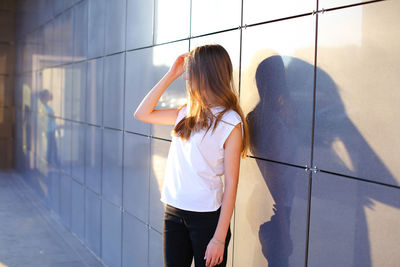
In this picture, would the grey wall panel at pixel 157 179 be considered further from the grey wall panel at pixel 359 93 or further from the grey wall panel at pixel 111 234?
the grey wall panel at pixel 359 93

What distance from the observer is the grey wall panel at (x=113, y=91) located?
3879 millimetres

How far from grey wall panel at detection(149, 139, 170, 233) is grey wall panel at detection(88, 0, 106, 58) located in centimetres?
146

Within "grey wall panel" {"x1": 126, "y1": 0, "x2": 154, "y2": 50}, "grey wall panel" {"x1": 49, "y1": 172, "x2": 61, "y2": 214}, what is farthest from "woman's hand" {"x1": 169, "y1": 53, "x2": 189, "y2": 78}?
"grey wall panel" {"x1": 49, "y1": 172, "x2": 61, "y2": 214}

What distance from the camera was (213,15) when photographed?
258 cm

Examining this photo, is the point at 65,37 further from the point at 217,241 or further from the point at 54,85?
the point at 217,241

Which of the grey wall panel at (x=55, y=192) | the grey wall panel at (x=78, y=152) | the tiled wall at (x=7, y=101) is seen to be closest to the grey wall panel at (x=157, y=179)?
the grey wall panel at (x=78, y=152)

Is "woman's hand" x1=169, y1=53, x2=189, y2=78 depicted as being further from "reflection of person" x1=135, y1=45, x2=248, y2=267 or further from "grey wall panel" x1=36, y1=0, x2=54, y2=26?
"grey wall panel" x1=36, y1=0, x2=54, y2=26

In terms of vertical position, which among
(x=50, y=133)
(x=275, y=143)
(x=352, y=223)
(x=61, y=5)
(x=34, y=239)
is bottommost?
(x=34, y=239)

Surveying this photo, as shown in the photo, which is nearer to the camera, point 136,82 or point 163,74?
point 163,74

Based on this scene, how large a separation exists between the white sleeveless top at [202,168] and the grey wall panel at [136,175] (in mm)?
1375

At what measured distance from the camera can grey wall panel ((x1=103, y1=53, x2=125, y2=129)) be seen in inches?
153

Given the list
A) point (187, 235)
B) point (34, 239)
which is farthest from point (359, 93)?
point (34, 239)

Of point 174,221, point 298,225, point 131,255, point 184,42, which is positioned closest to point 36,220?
point 131,255

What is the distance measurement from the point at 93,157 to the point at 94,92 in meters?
0.63
